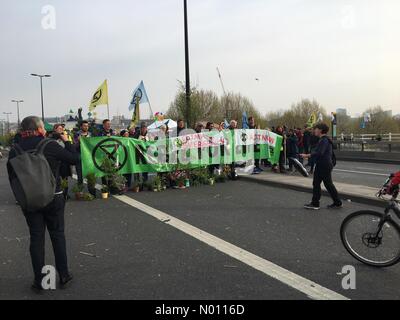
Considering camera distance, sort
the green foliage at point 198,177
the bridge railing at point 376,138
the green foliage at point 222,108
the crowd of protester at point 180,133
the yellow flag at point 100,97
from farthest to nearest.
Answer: the green foliage at point 222,108
the bridge railing at point 376,138
the yellow flag at point 100,97
the green foliage at point 198,177
the crowd of protester at point 180,133

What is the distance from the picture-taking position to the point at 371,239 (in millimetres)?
5004

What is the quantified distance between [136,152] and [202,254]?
6291 mm

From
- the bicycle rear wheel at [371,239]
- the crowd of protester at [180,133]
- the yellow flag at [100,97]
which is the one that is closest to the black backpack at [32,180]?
the bicycle rear wheel at [371,239]

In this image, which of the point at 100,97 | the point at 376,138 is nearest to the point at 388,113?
the point at 376,138

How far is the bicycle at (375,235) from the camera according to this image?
15.8ft

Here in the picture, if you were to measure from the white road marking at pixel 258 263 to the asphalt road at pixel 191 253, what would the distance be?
0.10 m

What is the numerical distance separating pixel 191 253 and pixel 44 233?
199 cm

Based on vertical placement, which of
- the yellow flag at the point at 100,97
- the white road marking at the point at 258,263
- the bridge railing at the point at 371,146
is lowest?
the white road marking at the point at 258,263

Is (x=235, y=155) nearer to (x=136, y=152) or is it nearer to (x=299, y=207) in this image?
(x=136, y=152)

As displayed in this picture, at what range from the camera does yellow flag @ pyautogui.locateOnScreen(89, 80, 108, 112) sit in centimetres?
1678

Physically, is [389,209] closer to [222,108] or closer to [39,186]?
Result: [39,186]

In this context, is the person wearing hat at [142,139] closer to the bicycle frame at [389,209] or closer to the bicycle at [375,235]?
the bicycle at [375,235]
